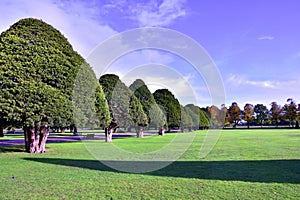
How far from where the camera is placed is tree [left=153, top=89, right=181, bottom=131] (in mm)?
55406

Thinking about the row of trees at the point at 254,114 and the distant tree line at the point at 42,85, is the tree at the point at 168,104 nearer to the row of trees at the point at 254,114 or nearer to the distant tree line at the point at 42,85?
the distant tree line at the point at 42,85

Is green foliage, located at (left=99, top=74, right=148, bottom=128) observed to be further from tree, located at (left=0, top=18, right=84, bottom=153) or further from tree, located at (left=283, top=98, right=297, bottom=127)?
tree, located at (left=283, top=98, right=297, bottom=127)

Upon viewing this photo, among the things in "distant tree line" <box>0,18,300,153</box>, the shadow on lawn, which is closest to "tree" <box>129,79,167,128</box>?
"distant tree line" <box>0,18,300,153</box>

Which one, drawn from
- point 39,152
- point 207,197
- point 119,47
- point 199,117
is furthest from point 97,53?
point 199,117

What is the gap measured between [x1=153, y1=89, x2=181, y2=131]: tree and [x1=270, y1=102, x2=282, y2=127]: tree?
6218cm

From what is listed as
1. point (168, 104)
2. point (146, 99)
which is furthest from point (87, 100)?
point (168, 104)

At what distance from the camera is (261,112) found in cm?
10994

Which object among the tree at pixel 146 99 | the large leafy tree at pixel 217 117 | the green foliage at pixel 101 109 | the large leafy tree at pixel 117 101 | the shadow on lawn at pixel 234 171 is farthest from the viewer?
the large leafy tree at pixel 217 117

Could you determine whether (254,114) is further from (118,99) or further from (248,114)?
(118,99)

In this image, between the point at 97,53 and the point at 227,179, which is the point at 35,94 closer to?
the point at 97,53

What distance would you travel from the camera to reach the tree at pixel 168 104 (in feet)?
182

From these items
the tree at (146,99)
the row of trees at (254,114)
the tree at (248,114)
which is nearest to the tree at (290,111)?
the row of trees at (254,114)

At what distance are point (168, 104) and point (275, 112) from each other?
65922 mm

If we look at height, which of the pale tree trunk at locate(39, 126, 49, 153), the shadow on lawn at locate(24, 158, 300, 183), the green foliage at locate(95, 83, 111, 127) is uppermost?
the green foliage at locate(95, 83, 111, 127)
